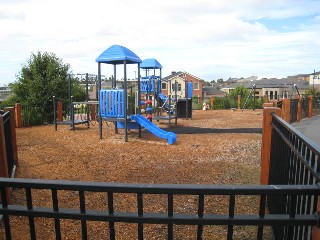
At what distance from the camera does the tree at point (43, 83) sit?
1738cm

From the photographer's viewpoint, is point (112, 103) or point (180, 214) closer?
point (180, 214)

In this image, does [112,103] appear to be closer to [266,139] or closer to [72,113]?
[72,113]

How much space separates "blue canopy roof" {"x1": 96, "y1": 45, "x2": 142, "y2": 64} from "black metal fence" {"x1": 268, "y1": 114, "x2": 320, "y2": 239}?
719cm

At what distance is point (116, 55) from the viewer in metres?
10.1

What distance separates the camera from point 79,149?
8.66m

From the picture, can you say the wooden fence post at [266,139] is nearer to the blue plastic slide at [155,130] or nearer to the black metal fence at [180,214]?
the black metal fence at [180,214]

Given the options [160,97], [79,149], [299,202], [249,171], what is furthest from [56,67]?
[299,202]

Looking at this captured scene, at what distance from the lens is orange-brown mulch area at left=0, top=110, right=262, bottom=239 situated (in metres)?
3.77

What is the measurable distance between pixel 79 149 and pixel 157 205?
191 inches

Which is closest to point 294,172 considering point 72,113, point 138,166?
point 138,166

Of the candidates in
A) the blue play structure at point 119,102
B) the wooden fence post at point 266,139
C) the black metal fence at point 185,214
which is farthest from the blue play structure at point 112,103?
the black metal fence at point 185,214

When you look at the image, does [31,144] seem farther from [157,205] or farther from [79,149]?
[157,205]

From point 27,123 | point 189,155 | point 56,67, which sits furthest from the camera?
point 56,67

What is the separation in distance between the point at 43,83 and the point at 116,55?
9142 millimetres
